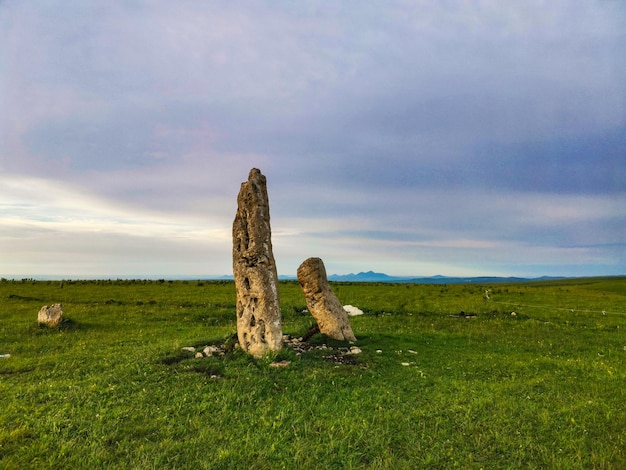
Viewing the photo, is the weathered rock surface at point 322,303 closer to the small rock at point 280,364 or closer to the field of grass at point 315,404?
the field of grass at point 315,404

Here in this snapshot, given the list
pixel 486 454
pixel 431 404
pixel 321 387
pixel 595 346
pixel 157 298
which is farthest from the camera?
pixel 157 298

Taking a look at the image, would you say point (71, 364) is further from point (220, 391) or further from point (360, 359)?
point (360, 359)

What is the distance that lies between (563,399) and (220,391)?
1080cm

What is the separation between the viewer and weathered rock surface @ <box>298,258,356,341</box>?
1952 cm

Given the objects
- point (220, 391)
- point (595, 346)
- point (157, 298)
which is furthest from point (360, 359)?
point (157, 298)

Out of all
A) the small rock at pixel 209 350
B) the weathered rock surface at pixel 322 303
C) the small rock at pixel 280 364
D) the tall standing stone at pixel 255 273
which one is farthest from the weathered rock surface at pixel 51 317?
the small rock at pixel 280 364

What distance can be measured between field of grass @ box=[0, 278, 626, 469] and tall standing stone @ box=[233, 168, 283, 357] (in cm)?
92

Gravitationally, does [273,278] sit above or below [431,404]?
above

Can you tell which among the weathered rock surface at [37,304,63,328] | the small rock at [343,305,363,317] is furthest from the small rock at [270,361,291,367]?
the small rock at [343,305,363,317]

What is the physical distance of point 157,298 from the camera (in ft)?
133

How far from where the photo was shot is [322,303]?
65.0 ft

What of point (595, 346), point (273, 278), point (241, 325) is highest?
point (273, 278)

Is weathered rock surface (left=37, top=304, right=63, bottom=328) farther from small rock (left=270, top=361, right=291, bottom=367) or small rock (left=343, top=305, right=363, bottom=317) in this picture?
small rock (left=343, top=305, right=363, bottom=317)

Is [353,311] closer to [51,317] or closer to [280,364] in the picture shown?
[280,364]
